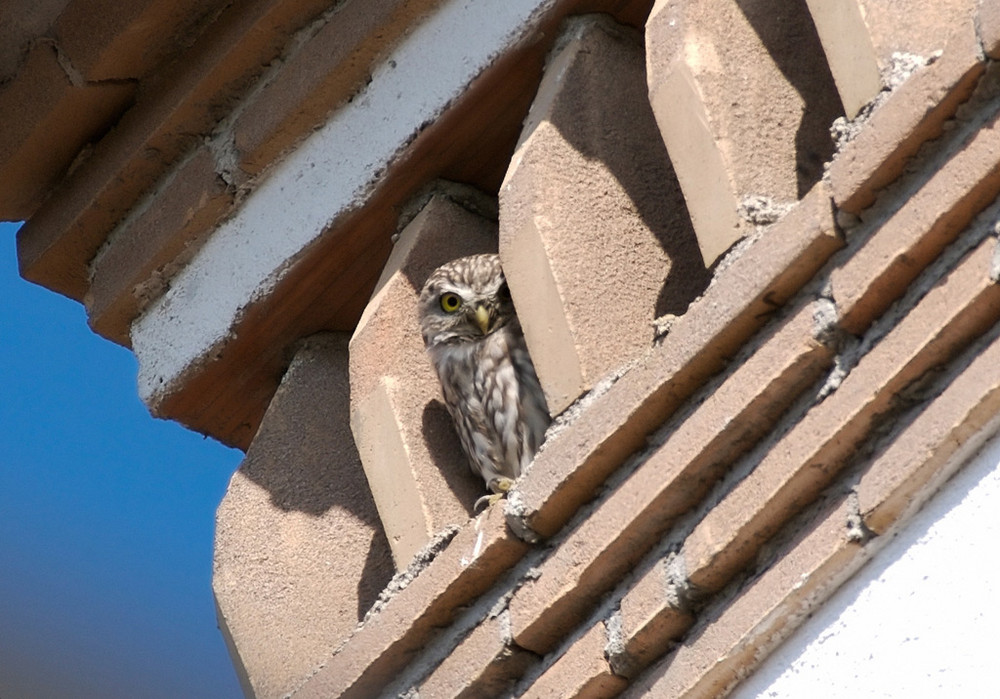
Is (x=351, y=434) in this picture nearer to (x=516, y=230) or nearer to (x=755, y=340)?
(x=516, y=230)

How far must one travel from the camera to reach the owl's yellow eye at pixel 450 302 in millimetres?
3824

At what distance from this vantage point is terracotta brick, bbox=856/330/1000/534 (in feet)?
7.27

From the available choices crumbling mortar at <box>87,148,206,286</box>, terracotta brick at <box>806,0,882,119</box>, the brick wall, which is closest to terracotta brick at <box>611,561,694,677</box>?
the brick wall

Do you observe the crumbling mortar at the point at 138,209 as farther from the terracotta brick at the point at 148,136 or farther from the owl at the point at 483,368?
the owl at the point at 483,368

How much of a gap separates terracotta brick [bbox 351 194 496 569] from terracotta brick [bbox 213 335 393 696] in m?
0.21

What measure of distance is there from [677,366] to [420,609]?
2.02 feet

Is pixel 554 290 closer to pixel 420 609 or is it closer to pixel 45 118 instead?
pixel 420 609

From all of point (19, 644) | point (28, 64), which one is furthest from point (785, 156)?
point (19, 644)

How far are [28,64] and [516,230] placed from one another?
115cm

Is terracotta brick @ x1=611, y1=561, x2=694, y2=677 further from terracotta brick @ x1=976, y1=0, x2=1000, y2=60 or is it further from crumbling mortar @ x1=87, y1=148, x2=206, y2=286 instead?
crumbling mortar @ x1=87, y1=148, x2=206, y2=286

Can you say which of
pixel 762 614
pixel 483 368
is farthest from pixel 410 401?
pixel 762 614

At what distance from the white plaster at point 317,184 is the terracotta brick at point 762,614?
1181 mm

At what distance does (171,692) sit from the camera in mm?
4699

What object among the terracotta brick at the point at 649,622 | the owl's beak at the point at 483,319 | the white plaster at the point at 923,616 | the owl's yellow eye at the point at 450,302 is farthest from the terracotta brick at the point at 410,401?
the white plaster at the point at 923,616
